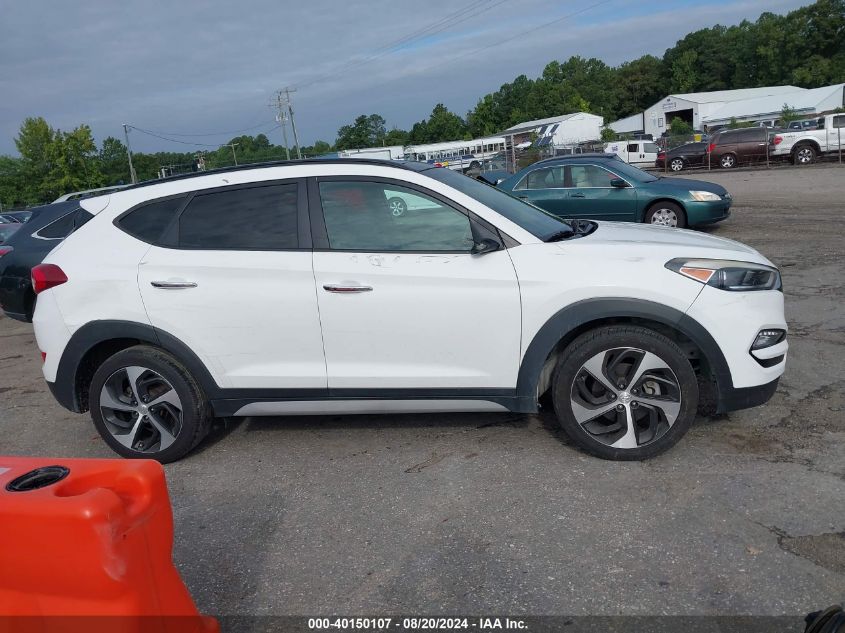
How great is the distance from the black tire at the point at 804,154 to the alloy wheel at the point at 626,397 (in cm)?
2749

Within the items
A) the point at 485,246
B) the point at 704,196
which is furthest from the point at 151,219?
the point at 704,196

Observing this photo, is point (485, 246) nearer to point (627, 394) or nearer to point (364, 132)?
point (627, 394)

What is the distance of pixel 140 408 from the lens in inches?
178

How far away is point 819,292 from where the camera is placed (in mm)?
7914

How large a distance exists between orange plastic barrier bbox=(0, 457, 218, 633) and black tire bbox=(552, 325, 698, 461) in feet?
7.88

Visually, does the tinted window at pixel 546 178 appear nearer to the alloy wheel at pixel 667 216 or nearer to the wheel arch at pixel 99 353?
the alloy wheel at pixel 667 216

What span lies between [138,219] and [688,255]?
11.0ft

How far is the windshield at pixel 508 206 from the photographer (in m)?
4.35

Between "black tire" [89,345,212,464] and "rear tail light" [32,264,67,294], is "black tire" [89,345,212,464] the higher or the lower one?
the lower one

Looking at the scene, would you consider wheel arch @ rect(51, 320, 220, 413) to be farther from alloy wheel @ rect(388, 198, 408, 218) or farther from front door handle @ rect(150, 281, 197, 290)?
alloy wheel @ rect(388, 198, 408, 218)

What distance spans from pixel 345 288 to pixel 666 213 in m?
9.76

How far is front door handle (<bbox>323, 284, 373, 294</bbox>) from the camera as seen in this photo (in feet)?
13.6

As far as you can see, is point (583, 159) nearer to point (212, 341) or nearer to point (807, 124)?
point (212, 341)

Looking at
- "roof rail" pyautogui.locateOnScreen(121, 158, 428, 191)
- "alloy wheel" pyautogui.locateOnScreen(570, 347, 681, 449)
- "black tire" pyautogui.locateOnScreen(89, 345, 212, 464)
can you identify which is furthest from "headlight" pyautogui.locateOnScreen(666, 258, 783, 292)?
"black tire" pyautogui.locateOnScreen(89, 345, 212, 464)
